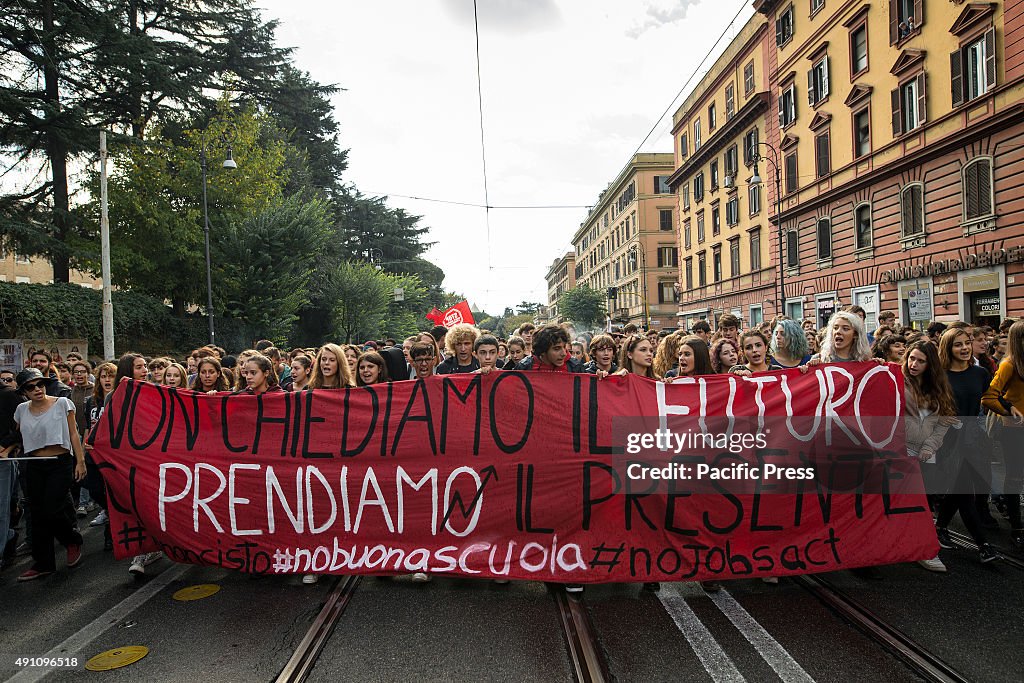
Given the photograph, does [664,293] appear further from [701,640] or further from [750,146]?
[701,640]

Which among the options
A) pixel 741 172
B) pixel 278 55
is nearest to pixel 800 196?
pixel 741 172

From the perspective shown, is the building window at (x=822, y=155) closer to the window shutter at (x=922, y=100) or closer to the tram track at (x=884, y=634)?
the window shutter at (x=922, y=100)

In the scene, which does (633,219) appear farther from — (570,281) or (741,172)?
(570,281)

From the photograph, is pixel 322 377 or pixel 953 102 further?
pixel 953 102

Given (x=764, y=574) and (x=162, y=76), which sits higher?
(x=162, y=76)

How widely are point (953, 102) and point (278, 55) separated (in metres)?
27.6

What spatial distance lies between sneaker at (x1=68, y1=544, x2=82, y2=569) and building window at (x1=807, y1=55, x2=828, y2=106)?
28176mm

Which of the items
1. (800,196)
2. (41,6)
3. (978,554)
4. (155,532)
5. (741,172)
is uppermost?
(41,6)

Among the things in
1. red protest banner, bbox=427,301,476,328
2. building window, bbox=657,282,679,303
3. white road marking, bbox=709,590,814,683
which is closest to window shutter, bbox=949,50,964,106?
red protest banner, bbox=427,301,476,328

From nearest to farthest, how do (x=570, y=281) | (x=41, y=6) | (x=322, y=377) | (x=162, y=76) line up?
1. (x=322, y=377)
2. (x=41, y=6)
3. (x=162, y=76)
4. (x=570, y=281)

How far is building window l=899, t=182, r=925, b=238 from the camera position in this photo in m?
20.5

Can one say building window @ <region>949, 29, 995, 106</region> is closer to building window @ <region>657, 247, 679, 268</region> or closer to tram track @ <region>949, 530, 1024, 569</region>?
tram track @ <region>949, 530, 1024, 569</region>

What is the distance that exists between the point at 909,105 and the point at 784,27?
10057 millimetres

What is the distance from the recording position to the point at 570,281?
11062cm
